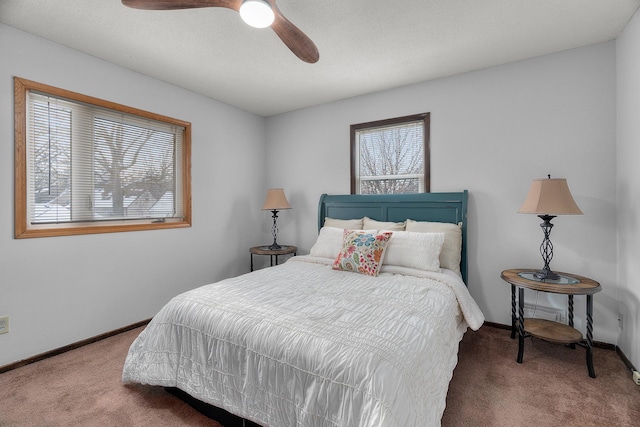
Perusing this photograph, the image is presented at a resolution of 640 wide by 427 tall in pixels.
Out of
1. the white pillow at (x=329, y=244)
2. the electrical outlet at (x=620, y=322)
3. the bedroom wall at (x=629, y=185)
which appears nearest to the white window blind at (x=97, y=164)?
the white pillow at (x=329, y=244)

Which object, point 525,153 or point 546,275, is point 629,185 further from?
point 546,275

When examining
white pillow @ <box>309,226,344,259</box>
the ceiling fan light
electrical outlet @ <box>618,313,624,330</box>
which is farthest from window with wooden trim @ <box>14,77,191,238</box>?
electrical outlet @ <box>618,313,624,330</box>

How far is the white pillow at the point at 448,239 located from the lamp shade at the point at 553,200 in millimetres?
617

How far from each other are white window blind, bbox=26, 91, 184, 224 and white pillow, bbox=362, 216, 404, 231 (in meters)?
2.12

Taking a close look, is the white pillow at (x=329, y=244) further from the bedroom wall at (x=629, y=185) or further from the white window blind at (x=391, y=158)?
the bedroom wall at (x=629, y=185)

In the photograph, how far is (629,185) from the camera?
2.10 meters

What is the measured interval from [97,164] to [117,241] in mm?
724

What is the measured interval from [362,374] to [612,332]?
252cm

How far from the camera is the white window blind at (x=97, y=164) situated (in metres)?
2.31

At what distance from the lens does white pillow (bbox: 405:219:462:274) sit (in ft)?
8.59

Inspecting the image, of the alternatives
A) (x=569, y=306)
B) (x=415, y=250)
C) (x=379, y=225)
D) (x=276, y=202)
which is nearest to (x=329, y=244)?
(x=379, y=225)

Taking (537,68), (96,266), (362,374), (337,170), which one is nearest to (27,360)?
(96,266)

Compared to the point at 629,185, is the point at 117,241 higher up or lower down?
lower down

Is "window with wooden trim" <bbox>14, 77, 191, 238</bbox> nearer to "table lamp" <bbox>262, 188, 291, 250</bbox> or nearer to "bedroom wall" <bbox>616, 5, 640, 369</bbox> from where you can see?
"table lamp" <bbox>262, 188, 291, 250</bbox>
